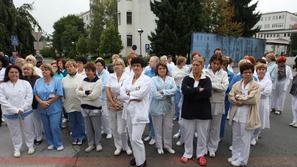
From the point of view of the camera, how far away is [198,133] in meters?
5.26

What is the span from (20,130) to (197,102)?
3807mm

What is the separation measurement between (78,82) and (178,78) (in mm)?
2757

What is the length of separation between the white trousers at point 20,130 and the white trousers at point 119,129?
1.78 meters

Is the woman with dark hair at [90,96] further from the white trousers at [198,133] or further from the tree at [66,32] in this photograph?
the tree at [66,32]

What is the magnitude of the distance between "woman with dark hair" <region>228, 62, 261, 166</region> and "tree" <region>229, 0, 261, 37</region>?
103 ft

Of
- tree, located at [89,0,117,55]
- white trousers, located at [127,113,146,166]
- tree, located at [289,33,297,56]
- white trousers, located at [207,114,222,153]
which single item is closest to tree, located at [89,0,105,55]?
tree, located at [89,0,117,55]

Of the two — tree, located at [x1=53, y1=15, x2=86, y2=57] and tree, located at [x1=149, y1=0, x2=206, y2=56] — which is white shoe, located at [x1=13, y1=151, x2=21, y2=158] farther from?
tree, located at [x1=53, y1=15, x2=86, y2=57]

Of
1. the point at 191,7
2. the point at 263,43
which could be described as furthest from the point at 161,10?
the point at 263,43

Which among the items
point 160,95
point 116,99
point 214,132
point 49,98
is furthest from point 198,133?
point 49,98

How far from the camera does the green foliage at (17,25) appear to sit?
18.4 m

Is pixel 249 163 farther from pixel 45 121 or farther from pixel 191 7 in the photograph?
pixel 191 7

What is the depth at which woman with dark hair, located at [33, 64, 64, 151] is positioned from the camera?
5.68 m

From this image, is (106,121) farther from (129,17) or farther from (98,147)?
(129,17)

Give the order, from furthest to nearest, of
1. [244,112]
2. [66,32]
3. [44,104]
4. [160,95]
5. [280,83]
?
[66,32]
[280,83]
[44,104]
[160,95]
[244,112]
